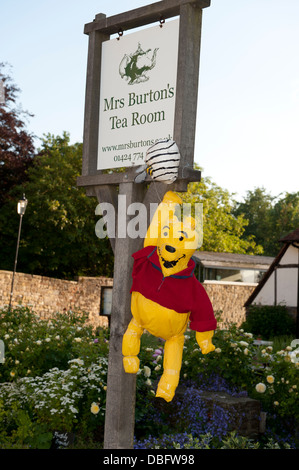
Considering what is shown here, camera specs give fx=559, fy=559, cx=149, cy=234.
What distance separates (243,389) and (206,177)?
2730cm

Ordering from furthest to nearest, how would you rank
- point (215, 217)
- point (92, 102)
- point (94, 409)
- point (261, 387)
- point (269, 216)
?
point (269, 216) < point (215, 217) < point (261, 387) < point (94, 409) < point (92, 102)

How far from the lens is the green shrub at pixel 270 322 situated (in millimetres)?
18516

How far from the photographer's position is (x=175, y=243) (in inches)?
123

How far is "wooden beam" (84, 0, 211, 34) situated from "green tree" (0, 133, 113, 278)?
1871 centimetres

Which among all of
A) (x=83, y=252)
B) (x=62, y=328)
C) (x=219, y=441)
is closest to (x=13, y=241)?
(x=83, y=252)

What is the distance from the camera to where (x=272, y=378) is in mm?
5762

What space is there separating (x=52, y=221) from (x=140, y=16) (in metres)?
19.2

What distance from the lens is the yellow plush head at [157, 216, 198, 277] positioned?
312 centimetres

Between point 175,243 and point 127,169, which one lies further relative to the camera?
point 127,169

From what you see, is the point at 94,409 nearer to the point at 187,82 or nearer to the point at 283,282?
the point at 187,82

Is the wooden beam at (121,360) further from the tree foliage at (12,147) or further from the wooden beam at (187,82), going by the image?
the tree foliage at (12,147)

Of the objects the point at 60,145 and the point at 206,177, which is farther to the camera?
the point at 206,177

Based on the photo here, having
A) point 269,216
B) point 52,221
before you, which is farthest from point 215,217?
point 269,216

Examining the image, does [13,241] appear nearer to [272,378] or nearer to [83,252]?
[83,252]
